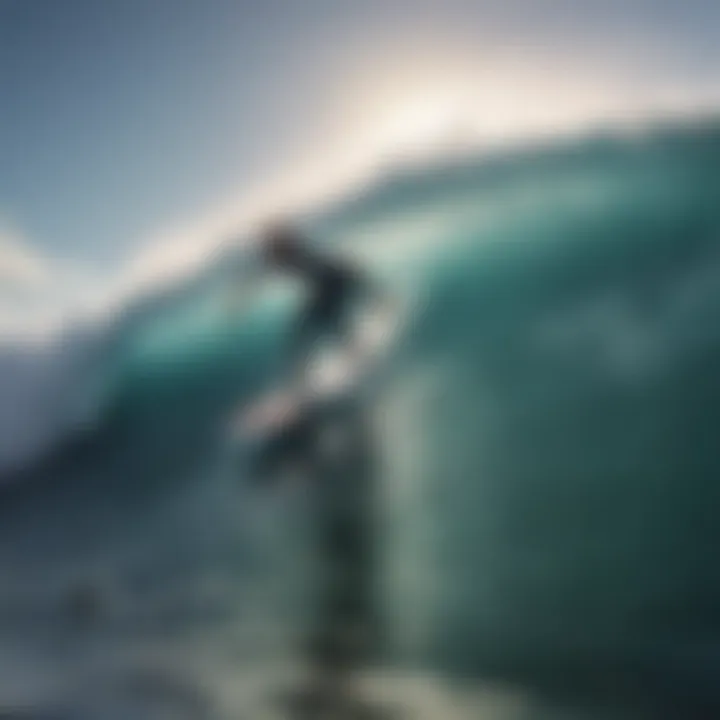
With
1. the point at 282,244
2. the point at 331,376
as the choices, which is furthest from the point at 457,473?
the point at 282,244

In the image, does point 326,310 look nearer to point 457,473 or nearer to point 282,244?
point 282,244

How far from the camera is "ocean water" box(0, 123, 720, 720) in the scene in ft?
3.32

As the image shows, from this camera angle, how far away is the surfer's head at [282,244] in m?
1.17

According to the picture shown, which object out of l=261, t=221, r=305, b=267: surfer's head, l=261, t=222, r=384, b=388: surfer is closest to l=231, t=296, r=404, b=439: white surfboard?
l=261, t=222, r=384, b=388: surfer

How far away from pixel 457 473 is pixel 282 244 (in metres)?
0.35

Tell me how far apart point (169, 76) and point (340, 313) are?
1.29 feet

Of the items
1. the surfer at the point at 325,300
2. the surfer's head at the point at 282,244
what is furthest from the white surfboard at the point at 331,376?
the surfer's head at the point at 282,244

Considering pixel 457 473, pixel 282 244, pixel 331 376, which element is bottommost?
pixel 457 473

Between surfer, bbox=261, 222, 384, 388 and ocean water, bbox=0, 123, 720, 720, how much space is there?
0.07ft

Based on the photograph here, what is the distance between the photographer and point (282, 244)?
3.88 ft

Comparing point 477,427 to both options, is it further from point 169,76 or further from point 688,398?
point 169,76

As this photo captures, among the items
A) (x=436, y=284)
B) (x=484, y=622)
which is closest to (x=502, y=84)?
(x=436, y=284)

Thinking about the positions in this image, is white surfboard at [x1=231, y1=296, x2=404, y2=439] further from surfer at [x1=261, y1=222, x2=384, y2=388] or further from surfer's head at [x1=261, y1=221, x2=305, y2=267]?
surfer's head at [x1=261, y1=221, x2=305, y2=267]

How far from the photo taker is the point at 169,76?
1252 mm
